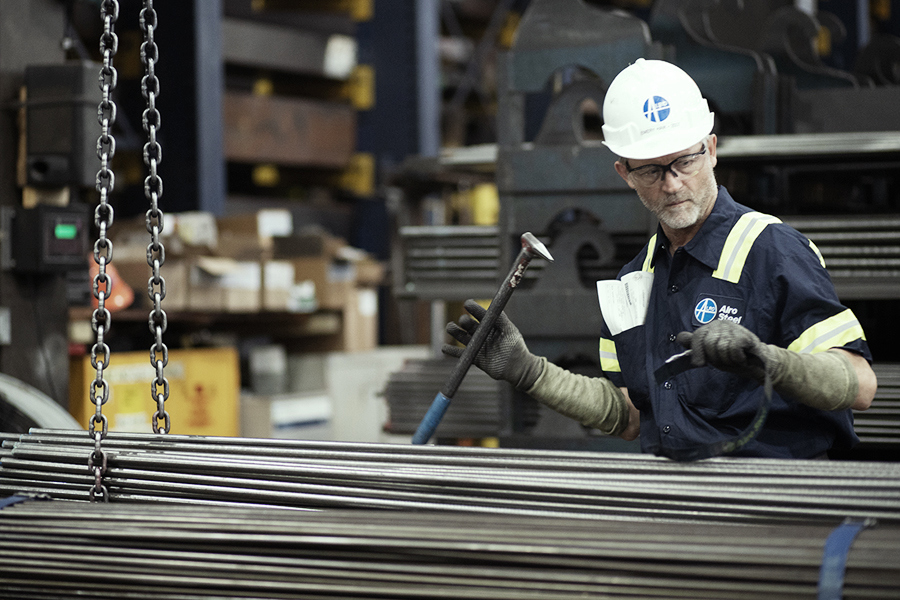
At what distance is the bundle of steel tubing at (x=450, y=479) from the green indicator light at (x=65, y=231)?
188cm

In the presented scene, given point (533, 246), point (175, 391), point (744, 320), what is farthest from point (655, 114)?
point (175, 391)

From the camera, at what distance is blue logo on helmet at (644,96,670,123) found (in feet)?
8.04

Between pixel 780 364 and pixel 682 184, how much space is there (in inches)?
23.1

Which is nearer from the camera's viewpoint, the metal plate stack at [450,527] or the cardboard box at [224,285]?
the metal plate stack at [450,527]

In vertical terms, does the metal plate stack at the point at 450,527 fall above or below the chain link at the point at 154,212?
below

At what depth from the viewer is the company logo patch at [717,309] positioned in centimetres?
236

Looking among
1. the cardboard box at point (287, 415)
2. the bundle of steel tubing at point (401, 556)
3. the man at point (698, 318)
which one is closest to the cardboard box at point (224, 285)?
the cardboard box at point (287, 415)

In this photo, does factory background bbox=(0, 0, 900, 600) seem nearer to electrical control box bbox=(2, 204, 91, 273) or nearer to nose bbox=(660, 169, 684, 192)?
electrical control box bbox=(2, 204, 91, 273)

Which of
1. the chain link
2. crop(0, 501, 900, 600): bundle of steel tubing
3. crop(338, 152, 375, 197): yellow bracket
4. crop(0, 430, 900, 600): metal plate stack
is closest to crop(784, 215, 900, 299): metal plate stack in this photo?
crop(0, 430, 900, 600): metal plate stack

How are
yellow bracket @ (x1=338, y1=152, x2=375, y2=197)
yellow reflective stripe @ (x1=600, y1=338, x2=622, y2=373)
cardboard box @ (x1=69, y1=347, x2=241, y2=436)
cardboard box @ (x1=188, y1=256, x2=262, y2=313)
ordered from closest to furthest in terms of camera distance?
yellow reflective stripe @ (x1=600, y1=338, x2=622, y2=373) → cardboard box @ (x1=69, y1=347, x2=241, y2=436) → cardboard box @ (x1=188, y1=256, x2=262, y2=313) → yellow bracket @ (x1=338, y1=152, x2=375, y2=197)

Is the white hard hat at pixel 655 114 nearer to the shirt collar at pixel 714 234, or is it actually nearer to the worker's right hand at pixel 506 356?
the shirt collar at pixel 714 234

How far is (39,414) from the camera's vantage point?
3609mm

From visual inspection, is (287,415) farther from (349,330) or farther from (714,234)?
(714,234)

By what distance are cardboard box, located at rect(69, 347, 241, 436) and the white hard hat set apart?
349 centimetres
